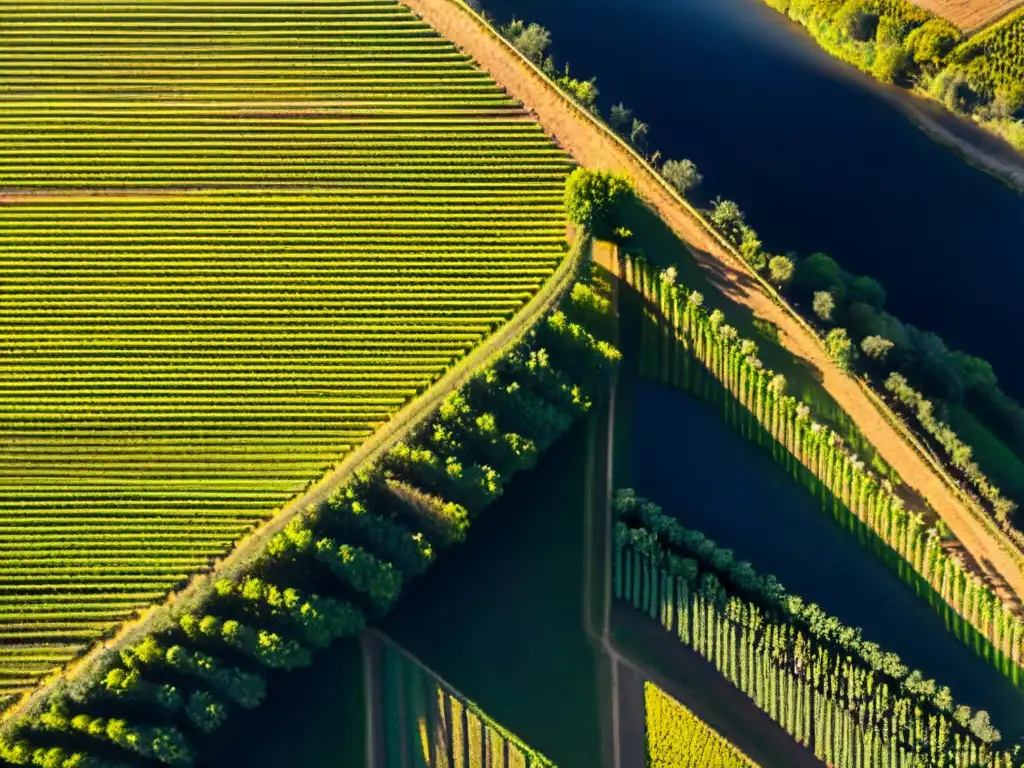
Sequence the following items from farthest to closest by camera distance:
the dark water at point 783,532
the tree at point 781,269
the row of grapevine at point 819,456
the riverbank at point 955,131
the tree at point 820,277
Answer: the riverbank at point 955,131
the tree at point 820,277
the tree at point 781,269
the dark water at point 783,532
the row of grapevine at point 819,456

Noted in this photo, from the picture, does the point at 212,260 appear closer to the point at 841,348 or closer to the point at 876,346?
the point at 841,348

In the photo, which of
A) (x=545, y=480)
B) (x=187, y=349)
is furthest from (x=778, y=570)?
(x=187, y=349)

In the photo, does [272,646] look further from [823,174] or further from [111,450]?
[823,174]

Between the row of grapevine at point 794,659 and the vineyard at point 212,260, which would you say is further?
the vineyard at point 212,260

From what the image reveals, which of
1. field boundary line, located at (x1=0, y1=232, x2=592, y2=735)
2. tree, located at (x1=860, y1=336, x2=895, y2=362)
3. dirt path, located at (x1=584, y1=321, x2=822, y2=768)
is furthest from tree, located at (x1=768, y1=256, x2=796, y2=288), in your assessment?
dirt path, located at (x1=584, y1=321, x2=822, y2=768)

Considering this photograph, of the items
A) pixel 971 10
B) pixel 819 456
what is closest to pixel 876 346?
pixel 819 456

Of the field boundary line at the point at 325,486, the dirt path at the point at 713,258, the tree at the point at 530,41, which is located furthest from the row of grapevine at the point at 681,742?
the tree at the point at 530,41

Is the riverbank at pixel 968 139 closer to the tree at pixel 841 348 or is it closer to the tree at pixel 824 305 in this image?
the tree at pixel 824 305
